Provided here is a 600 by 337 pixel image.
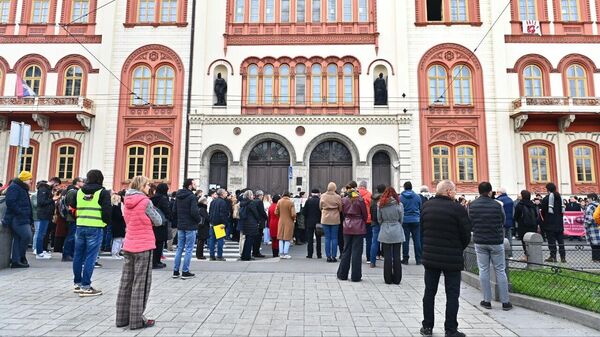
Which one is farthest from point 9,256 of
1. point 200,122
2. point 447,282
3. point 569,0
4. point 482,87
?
point 569,0

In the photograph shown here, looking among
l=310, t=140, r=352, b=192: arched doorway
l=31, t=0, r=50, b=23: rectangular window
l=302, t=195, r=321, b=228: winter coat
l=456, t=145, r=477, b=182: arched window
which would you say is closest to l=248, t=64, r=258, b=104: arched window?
l=310, t=140, r=352, b=192: arched doorway

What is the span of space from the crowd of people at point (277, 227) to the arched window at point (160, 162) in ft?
30.8

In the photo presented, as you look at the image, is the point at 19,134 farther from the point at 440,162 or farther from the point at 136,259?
the point at 440,162

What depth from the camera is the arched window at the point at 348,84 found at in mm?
21875

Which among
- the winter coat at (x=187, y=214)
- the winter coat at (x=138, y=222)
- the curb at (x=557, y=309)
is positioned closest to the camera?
the winter coat at (x=138, y=222)

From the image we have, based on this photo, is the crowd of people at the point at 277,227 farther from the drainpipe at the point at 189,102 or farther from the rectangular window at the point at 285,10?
the rectangular window at the point at 285,10

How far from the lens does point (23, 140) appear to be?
12039mm

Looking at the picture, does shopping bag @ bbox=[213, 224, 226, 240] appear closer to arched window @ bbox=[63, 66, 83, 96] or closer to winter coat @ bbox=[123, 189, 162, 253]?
winter coat @ bbox=[123, 189, 162, 253]

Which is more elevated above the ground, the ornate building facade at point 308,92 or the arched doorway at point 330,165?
the ornate building facade at point 308,92

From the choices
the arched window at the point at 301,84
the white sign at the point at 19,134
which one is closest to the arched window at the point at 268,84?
the arched window at the point at 301,84

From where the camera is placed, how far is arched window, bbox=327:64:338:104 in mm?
21908

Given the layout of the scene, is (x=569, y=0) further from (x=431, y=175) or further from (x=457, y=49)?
(x=431, y=175)

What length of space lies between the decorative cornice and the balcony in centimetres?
583

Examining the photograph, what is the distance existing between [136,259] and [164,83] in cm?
1918
